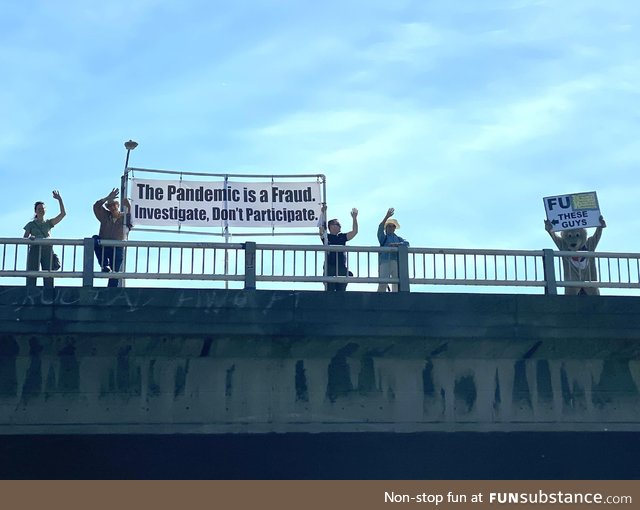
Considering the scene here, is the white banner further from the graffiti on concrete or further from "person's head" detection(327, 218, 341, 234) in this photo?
the graffiti on concrete

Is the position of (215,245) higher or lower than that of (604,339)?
higher

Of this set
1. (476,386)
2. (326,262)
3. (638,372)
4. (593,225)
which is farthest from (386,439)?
(593,225)

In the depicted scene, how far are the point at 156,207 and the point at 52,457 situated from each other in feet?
16.2

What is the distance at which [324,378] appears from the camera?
1549 cm

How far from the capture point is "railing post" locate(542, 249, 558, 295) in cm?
1639

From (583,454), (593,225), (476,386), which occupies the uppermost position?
(593,225)

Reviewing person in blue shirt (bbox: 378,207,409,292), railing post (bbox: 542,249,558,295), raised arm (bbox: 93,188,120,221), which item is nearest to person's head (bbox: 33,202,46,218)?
raised arm (bbox: 93,188,120,221)

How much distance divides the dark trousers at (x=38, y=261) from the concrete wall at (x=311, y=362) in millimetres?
869

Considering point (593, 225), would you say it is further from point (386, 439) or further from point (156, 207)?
point (156, 207)

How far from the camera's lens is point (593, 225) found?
17.8 metres

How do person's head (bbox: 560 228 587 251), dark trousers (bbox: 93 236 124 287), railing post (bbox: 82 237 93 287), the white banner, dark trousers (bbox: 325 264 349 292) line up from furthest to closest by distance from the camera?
1. the white banner
2. person's head (bbox: 560 228 587 251)
3. dark trousers (bbox: 325 264 349 292)
4. dark trousers (bbox: 93 236 124 287)
5. railing post (bbox: 82 237 93 287)

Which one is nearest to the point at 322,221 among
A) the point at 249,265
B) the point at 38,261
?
the point at 249,265

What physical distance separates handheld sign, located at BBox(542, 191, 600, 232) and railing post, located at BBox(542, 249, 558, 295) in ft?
4.56

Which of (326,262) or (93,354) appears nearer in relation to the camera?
(93,354)
